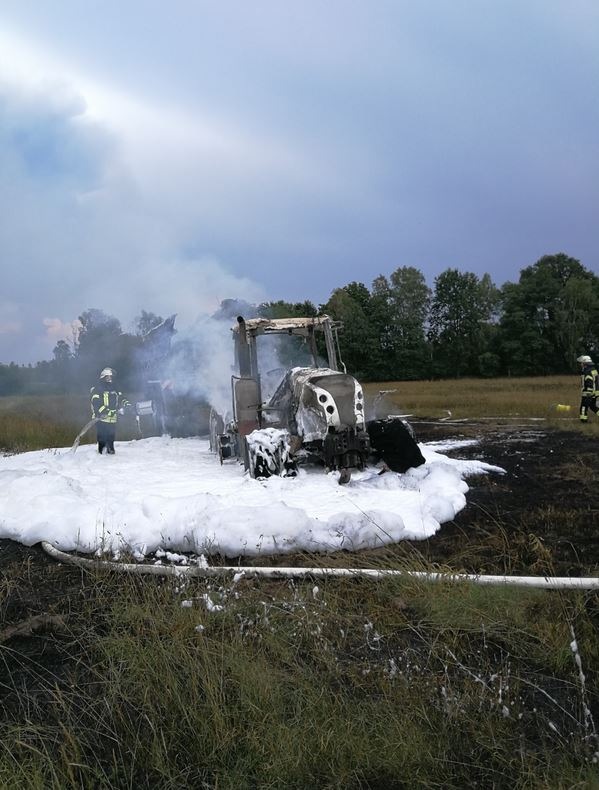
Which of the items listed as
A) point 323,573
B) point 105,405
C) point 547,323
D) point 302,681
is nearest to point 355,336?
point 547,323

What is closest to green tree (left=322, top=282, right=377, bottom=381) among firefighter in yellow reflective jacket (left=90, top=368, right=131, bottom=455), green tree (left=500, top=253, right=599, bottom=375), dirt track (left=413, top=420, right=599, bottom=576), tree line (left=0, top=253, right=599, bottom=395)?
tree line (left=0, top=253, right=599, bottom=395)

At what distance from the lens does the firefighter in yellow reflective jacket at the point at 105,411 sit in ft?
35.0

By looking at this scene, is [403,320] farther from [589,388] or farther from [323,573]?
[323,573]

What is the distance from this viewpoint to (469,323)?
54.8 meters

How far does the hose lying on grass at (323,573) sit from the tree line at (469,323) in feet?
126

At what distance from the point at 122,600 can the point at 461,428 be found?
10578 millimetres

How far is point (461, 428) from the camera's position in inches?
522

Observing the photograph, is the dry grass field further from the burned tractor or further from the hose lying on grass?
the burned tractor

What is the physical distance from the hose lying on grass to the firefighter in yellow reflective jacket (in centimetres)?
600

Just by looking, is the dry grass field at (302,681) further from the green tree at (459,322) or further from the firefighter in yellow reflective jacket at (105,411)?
the green tree at (459,322)

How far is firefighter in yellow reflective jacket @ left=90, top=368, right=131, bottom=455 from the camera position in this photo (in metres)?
10.7

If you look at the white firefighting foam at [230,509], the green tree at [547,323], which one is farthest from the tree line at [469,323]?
the white firefighting foam at [230,509]

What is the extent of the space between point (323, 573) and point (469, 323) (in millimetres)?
53472

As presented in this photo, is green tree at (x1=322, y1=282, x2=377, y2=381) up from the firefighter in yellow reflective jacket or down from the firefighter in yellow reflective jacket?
up
